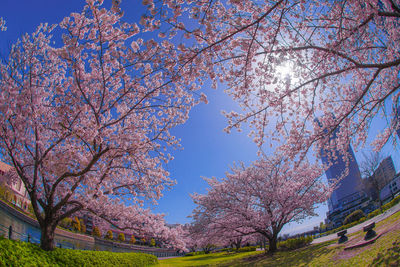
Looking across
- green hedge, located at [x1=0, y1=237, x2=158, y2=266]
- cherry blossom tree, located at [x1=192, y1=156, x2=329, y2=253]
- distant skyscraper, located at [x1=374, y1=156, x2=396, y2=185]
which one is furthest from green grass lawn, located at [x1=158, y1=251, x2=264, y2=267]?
distant skyscraper, located at [x1=374, y1=156, x2=396, y2=185]

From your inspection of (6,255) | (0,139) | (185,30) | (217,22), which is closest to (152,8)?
(185,30)

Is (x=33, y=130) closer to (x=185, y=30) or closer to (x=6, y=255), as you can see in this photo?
(x=6, y=255)

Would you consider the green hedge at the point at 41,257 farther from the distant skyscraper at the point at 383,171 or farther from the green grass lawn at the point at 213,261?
the distant skyscraper at the point at 383,171

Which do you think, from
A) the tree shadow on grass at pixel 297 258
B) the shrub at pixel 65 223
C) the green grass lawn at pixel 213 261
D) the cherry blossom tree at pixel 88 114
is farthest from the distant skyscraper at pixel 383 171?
the shrub at pixel 65 223

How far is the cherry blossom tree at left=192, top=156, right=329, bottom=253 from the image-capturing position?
14.6 meters

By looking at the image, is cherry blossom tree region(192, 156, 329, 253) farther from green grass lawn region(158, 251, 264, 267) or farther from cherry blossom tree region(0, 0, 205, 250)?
cherry blossom tree region(0, 0, 205, 250)

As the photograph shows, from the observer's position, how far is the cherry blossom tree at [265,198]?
14.6m

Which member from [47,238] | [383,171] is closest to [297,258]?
[47,238]

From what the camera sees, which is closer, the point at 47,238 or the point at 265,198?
the point at 47,238

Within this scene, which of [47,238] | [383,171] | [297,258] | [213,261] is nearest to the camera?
[47,238]

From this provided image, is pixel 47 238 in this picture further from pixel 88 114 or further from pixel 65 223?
pixel 65 223

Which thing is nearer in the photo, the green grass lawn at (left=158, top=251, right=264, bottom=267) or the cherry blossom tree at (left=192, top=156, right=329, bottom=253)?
the cherry blossom tree at (left=192, top=156, right=329, bottom=253)

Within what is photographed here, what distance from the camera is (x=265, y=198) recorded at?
14844mm

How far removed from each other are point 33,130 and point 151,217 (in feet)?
22.2
